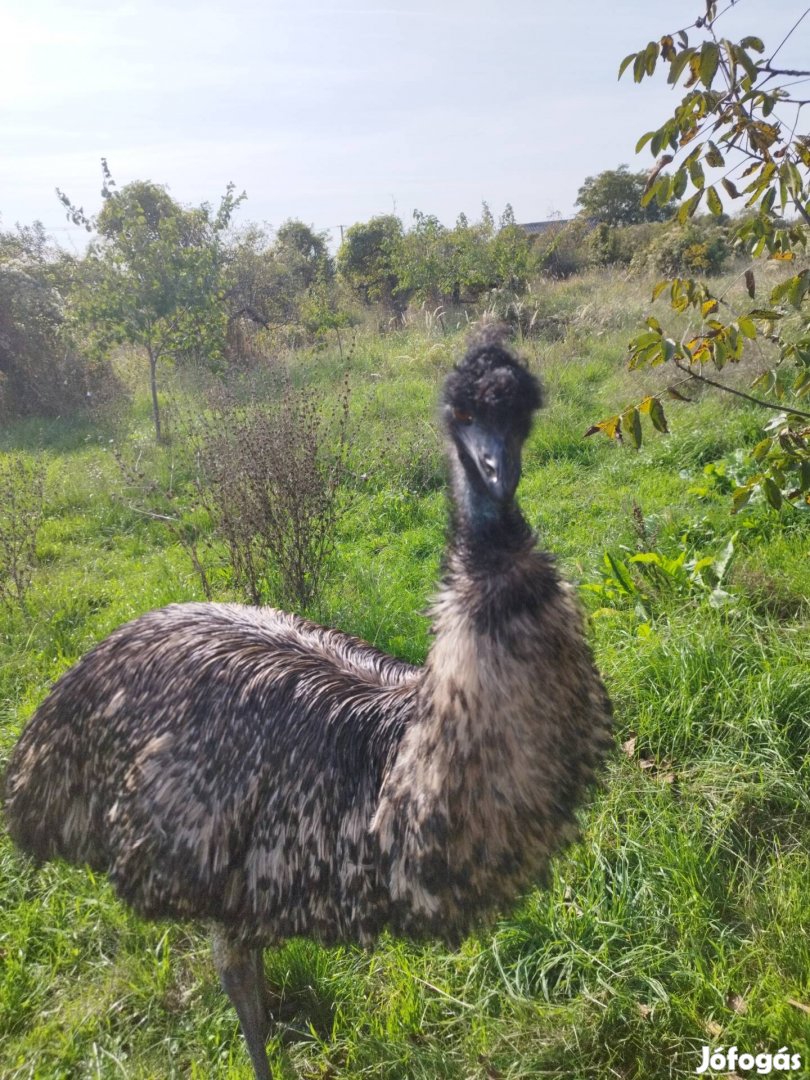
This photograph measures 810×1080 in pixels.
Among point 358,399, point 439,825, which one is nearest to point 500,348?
point 439,825

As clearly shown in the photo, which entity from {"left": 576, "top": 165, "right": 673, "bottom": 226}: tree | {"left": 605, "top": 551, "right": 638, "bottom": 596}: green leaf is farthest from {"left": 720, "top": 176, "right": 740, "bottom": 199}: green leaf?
{"left": 576, "top": 165, "right": 673, "bottom": 226}: tree

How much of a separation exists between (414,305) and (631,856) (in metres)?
14.4

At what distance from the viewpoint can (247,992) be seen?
7.19 feet

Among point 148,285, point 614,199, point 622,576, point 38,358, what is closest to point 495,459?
point 622,576

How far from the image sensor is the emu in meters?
1.62

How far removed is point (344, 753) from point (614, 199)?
25.6 m

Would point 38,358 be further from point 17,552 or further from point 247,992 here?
point 247,992

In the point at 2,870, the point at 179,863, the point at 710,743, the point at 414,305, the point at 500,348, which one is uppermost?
the point at 414,305

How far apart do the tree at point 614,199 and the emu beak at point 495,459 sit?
24481 millimetres

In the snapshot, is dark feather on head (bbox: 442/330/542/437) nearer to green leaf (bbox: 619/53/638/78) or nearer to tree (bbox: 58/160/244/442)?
green leaf (bbox: 619/53/638/78)

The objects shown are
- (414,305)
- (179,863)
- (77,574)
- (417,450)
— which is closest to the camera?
(179,863)

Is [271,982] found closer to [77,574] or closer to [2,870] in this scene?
[2,870]

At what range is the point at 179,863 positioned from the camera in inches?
78.0

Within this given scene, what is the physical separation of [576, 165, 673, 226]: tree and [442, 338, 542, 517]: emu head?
24374mm
